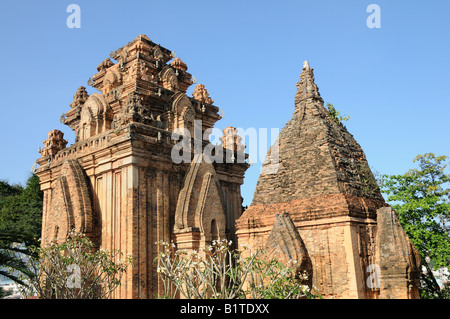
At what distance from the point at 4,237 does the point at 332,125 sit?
488 inches

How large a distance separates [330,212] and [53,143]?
16.7 meters

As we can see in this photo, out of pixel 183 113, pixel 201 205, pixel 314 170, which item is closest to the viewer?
pixel 314 170

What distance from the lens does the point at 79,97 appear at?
2378cm

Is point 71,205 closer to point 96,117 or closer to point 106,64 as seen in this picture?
point 96,117

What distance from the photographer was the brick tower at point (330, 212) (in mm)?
9719

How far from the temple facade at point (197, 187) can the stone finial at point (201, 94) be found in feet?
0.20

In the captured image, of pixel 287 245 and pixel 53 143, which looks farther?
pixel 53 143

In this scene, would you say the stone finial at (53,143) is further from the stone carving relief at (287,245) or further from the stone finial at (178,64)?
the stone carving relief at (287,245)

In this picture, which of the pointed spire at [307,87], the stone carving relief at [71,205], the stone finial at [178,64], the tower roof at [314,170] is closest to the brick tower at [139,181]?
the stone carving relief at [71,205]

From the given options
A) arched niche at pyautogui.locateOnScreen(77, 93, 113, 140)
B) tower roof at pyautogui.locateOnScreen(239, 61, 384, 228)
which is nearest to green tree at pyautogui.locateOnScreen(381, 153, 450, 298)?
tower roof at pyautogui.locateOnScreen(239, 61, 384, 228)

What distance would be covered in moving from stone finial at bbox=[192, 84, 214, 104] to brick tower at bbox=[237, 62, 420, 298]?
38.2ft

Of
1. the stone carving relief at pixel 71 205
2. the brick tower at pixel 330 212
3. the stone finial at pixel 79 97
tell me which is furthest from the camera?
the stone finial at pixel 79 97

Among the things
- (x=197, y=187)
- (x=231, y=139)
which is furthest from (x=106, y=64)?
(x=197, y=187)
